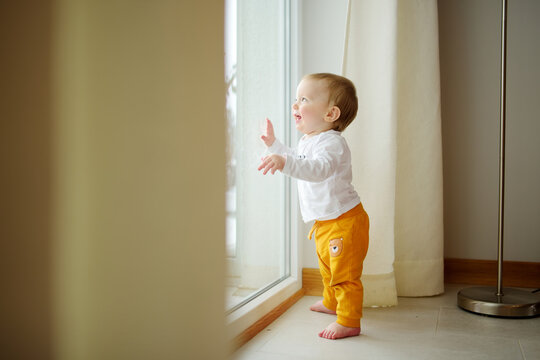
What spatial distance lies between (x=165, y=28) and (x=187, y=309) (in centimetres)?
20

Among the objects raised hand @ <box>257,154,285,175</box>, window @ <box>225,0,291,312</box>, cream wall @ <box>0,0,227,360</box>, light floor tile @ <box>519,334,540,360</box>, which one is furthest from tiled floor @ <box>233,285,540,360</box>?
cream wall @ <box>0,0,227,360</box>

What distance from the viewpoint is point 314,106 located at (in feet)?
4.11

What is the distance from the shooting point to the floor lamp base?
1.31 m

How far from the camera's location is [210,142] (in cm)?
34

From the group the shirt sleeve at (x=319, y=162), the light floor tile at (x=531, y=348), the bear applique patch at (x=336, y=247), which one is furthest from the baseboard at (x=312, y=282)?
the light floor tile at (x=531, y=348)

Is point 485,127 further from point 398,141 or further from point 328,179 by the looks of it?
point 328,179

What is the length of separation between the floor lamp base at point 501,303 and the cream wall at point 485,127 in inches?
15.4

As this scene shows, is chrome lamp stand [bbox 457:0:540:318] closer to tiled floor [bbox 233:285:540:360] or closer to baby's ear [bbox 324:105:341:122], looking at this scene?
tiled floor [bbox 233:285:540:360]

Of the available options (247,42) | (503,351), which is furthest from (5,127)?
(503,351)

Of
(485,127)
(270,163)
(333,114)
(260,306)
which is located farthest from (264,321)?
(485,127)

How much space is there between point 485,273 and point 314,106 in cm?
106

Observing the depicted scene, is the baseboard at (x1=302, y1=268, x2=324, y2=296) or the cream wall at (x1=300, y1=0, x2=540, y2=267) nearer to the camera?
the baseboard at (x1=302, y1=268, x2=324, y2=296)

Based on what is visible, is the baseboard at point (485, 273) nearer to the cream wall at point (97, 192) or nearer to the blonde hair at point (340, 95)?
the blonde hair at point (340, 95)

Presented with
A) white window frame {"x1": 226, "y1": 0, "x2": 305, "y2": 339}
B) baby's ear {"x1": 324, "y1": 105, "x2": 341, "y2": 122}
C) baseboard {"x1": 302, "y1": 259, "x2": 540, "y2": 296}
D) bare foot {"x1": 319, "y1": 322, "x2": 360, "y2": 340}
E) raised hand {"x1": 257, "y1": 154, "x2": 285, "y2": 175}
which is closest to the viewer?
raised hand {"x1": 257, "y1": 154, "x2": 285, "y2": 175}
